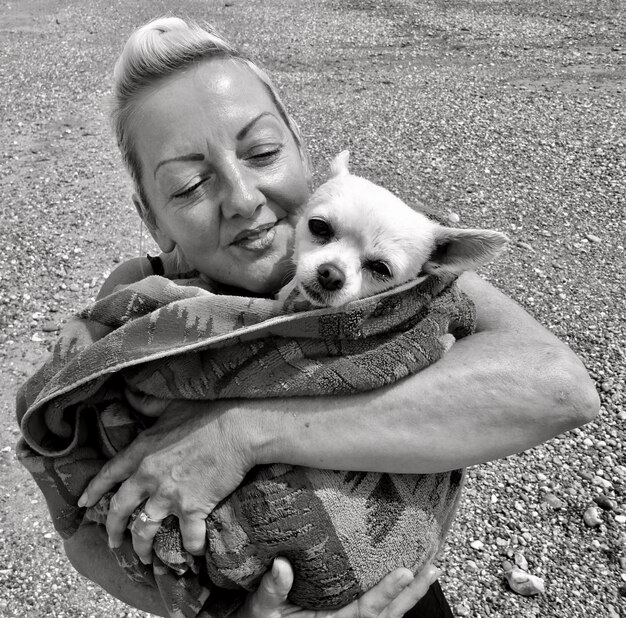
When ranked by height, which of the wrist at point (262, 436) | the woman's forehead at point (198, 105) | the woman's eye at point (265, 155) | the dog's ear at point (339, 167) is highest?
the woman's forehead at point (198, 105)

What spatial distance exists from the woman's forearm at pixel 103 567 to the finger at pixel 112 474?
0.20 meters

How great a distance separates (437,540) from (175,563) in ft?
2.23

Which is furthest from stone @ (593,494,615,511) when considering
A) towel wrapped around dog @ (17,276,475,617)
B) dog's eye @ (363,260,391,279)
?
dog's eye @ (363,260,391,279)

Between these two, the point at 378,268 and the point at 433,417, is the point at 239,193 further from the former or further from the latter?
the point at 433,417

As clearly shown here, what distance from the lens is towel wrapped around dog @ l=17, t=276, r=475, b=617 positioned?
4.55 ft

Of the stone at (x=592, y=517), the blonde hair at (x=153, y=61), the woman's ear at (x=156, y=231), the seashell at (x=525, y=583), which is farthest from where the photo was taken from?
the stone at (x=592, y=517)

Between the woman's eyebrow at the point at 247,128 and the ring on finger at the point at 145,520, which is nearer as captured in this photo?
the ring on finger at the point at 145,520

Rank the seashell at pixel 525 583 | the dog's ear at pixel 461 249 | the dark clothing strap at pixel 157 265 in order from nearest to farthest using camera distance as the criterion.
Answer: the dog's ear at pixel 461 249 → the dark clothing strap at pixel 157 265 → the seashell at pixel 525 583

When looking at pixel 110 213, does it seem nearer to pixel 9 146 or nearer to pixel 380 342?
pixel 9 146

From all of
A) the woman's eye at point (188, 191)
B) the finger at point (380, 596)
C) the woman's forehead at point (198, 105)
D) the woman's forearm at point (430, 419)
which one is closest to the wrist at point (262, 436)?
the woman's forearm at point (430, 419)

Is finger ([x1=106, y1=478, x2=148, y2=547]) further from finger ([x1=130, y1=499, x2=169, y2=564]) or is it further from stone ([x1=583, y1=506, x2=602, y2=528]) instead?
stone ([x1=583, y1=506, x2=602, y2=528])

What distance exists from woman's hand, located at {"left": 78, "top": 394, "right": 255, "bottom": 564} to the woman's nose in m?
0.56

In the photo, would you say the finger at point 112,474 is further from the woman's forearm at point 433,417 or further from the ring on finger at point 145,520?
the woman's forearm at point 433,417

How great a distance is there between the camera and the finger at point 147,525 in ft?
4.70
